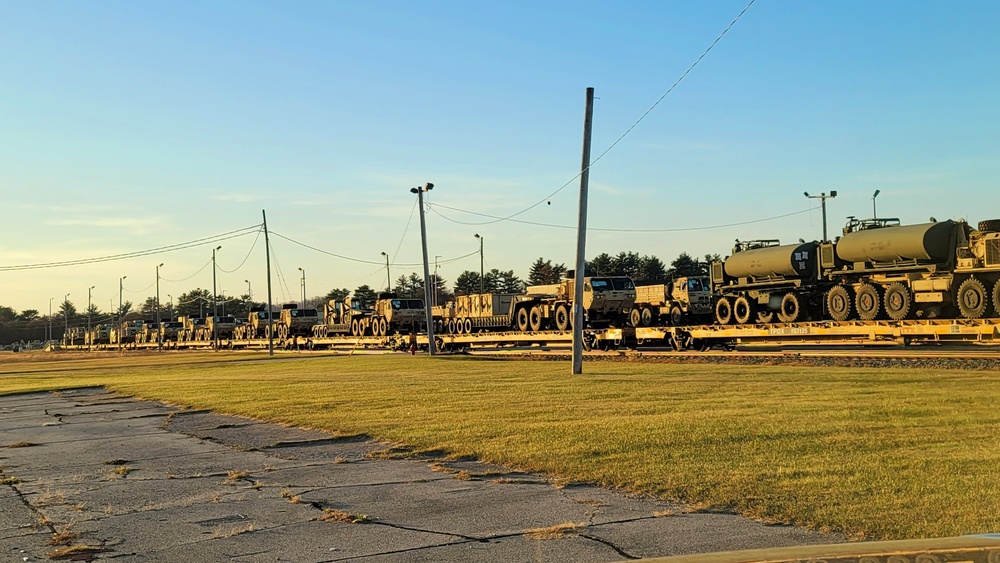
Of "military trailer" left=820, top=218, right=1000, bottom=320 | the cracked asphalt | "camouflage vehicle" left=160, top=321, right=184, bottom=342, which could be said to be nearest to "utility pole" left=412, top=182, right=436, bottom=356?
"military trailer" left=820, top=218, right=1000, bottom=320

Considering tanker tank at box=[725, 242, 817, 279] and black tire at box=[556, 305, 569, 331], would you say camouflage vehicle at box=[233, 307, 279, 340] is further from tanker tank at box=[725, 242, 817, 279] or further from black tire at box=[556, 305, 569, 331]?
tanker tank at box=[725, 242, 817, 279]

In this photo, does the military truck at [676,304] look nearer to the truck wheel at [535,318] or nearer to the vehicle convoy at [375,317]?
the truck wheel at [535,318]

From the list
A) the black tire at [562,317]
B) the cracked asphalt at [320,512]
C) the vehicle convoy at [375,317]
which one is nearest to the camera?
the cracked asphalt at [320,512]

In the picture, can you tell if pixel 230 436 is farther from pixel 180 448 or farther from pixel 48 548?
pixel 48 548

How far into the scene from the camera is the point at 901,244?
26844 millimetres

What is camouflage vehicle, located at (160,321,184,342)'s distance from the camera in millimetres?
90688

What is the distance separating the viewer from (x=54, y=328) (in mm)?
186875

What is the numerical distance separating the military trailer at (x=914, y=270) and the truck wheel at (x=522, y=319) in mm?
16432

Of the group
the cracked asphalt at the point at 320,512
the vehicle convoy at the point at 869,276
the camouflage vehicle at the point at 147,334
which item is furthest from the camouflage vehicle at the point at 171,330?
the cracked asphalt at the point at 320,512

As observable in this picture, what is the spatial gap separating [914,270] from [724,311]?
7.97 m

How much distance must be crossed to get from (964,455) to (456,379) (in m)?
14.5

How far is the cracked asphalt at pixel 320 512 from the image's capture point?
618 cm

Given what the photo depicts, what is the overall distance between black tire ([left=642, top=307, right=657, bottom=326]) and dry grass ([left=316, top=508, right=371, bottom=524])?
1249 inches

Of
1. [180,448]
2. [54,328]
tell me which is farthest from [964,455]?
[54,328]
